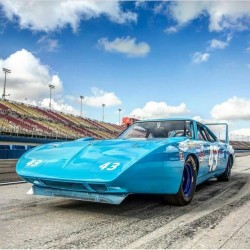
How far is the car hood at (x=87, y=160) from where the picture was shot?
3.82 meters

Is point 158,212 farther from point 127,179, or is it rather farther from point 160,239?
point 160,239

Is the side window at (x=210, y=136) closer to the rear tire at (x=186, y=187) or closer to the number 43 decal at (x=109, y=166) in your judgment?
the rear tire at (x=186, y=187)

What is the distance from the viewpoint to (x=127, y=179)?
12.3 feet

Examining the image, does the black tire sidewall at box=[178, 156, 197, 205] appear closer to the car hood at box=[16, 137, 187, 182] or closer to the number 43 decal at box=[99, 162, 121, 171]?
the car hood at box=[16, 137, 187, 182]

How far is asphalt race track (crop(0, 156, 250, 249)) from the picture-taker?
9.91 ft

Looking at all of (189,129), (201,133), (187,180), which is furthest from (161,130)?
(187,180)

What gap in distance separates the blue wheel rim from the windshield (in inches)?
32.8

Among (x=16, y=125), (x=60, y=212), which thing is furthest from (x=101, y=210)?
(x=16, y=125)

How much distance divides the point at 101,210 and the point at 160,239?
137cm

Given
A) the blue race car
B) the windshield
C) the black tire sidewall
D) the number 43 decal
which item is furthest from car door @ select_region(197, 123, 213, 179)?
the number 43 decal

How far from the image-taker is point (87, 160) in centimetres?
404

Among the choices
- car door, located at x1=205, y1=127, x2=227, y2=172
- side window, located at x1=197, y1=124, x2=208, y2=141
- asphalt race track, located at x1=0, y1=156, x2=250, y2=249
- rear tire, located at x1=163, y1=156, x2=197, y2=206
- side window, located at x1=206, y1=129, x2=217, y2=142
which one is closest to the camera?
asphalt race track, located at x1=0, y1=156, x2=250, y2=249

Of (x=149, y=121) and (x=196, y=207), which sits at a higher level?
(x=149, y=121)

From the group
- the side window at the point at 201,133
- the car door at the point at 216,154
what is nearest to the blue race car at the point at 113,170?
the side window at the point at 201,133
